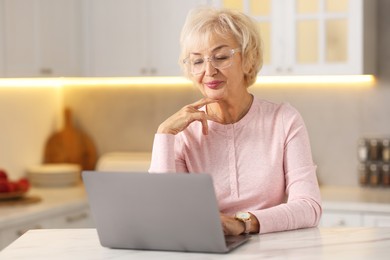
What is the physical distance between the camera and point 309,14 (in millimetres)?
4242

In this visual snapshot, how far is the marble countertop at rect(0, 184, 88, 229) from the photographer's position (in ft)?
12.2

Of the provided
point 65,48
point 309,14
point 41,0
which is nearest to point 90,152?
point 65,48

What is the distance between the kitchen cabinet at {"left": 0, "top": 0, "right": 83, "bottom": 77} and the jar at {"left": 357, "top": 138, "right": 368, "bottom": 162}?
1.66 meters

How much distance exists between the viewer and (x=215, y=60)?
2.44 m

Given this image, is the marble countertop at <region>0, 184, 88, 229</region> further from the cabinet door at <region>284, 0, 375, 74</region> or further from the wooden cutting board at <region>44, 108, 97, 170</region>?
the cabinet door at <region>284, 0, 375, 74</region>

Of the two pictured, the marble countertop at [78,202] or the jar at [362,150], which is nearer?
the marble countertop at [78,202]

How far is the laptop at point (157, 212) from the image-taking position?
1935mm

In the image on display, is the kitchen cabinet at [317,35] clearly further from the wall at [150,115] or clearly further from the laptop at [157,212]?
the laptop at [157,212]

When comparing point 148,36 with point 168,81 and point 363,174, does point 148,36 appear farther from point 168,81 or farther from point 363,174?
point 363,174

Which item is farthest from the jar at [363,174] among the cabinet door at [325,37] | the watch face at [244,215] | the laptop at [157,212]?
the laptop at [157,212]

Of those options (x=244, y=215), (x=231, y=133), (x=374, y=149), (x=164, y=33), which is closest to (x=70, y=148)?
(x=164, y=33)

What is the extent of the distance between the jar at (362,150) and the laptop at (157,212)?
2488 millimetres

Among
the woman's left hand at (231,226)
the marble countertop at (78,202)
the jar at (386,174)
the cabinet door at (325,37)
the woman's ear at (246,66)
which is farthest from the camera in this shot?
the jar at (386,174)

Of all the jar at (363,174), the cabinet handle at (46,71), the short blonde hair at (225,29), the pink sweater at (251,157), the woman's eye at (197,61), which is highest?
the short blonde hair at (225,29)
